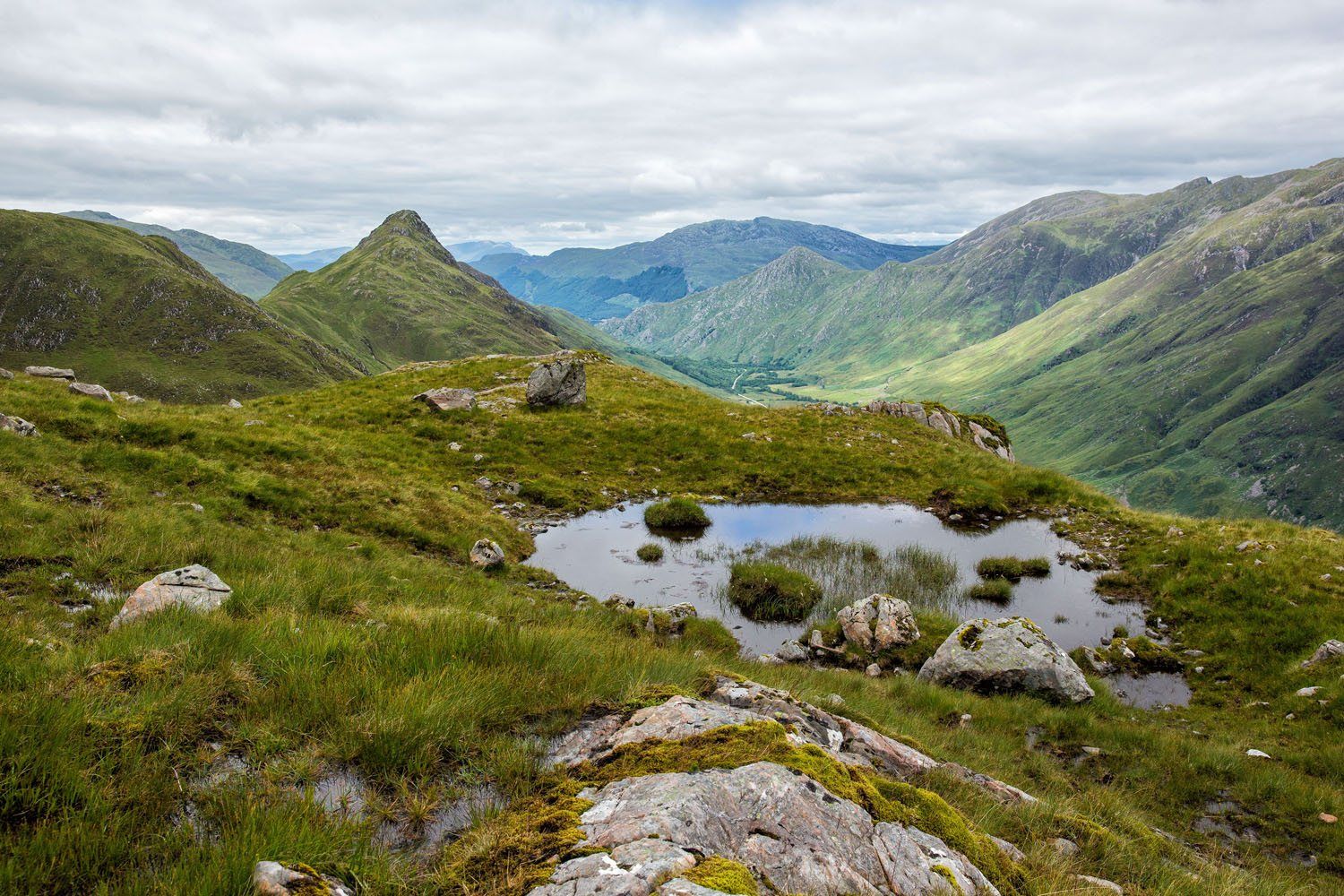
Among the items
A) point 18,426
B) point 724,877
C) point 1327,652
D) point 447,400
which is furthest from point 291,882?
point 447,400

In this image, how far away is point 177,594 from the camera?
7922mm

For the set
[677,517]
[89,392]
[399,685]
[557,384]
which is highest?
[89,392]

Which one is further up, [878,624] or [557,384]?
[557,384]

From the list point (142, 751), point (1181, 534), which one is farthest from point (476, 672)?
point (1181, 534)

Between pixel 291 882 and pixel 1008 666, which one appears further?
pixel 1008 666

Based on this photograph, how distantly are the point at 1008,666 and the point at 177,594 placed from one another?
1443cm

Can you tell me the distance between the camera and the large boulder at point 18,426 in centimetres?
1530

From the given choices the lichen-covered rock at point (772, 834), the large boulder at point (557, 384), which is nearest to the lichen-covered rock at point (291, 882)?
the lichen-covered rock at point (772, 834)

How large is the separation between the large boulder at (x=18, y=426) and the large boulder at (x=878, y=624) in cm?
2042

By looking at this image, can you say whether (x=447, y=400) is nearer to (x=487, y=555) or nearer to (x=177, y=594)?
(x=487, y=555)

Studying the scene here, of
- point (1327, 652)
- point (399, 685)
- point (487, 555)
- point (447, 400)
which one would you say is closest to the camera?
point (399, 685)

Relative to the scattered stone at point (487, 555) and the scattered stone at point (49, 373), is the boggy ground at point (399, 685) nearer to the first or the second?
the scattered stone at point (487, 555)

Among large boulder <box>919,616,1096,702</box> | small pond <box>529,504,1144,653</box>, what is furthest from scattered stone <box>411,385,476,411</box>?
large boulder <box>919,616,1096,702</box>

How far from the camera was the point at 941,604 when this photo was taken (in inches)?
707
